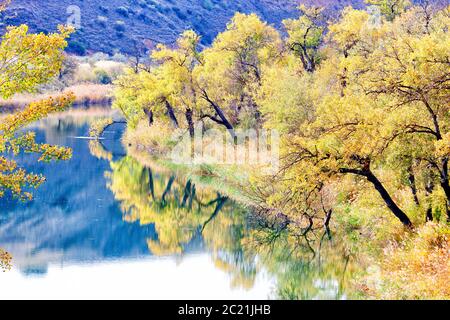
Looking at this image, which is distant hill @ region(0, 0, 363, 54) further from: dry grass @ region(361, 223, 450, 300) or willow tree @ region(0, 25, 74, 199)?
willow tree @ region(0, 25, 74, 199)

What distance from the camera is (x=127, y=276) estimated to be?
69.7ft

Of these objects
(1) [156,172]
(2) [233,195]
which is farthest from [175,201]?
(1) [156,172]

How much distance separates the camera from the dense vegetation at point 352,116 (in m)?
17.5

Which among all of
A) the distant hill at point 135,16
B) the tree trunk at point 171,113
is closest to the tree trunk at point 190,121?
the tree trunk at point 171,113

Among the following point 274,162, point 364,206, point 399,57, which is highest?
point 399,57

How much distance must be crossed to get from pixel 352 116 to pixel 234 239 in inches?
336

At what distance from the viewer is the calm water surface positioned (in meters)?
19.8

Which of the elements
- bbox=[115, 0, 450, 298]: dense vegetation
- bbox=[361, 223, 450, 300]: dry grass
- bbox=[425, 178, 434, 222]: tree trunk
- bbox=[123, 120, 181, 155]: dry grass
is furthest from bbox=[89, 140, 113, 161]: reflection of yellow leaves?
bbox=[361, 223, 450, 300]: dry grass

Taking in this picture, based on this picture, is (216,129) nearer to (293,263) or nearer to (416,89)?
(293,263)

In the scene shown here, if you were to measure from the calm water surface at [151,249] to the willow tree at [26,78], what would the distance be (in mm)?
4277

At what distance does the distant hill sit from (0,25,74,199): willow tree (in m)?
75.1

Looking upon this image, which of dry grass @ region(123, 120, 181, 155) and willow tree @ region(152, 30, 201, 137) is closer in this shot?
willow tree @ region(152, 30, 201, 137)

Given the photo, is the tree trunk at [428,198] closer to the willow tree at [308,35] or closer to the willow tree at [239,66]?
the willow tree at [239,66]

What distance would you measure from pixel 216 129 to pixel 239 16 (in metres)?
7.24
